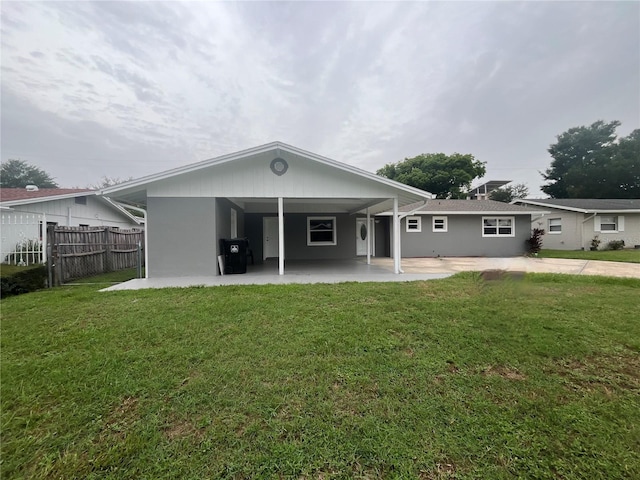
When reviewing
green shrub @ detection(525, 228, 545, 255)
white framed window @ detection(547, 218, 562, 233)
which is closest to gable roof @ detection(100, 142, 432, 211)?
green shrub @ detection(525, 228, 545, 255)

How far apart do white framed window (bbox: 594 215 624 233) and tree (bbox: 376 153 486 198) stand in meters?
14.3

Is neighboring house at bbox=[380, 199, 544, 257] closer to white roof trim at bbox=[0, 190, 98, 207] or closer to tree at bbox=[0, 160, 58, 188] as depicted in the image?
white roof trim at bbox=[0, 190, 98, 207]

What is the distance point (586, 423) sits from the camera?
2.34 meters

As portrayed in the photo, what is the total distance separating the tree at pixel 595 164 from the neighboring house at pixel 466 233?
23534 mm

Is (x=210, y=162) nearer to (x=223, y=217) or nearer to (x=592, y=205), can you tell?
(x=223, y=217)

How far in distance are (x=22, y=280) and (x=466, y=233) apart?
17.3 meters

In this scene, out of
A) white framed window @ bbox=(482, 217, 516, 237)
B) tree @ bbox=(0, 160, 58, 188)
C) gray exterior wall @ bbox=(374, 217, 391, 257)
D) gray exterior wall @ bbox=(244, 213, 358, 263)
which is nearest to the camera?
gray exterior wall @ bbox=(244, 213, 358, 263)

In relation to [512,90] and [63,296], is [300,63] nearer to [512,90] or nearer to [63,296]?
[512,90]

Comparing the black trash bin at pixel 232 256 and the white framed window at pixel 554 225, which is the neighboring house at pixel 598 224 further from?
the black trash bin at pixel 232 256

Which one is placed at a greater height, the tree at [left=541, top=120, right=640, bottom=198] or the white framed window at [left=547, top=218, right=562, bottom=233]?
the tree at [left=541, top=120, right=640, bottom=198]

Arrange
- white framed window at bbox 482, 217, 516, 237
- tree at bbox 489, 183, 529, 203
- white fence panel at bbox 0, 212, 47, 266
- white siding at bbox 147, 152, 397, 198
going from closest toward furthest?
1. white siding at bbox 147, 152, 397, 198
2. white fence panel at bbox 0, 212, 47, 266
3. white framed window at bbox 482, 217, 516, 237
4. tree at bbox 489, 183, 529, 203

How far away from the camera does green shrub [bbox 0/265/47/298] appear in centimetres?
664

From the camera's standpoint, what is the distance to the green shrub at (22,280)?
21.8 ft

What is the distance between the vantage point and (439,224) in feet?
50.6
